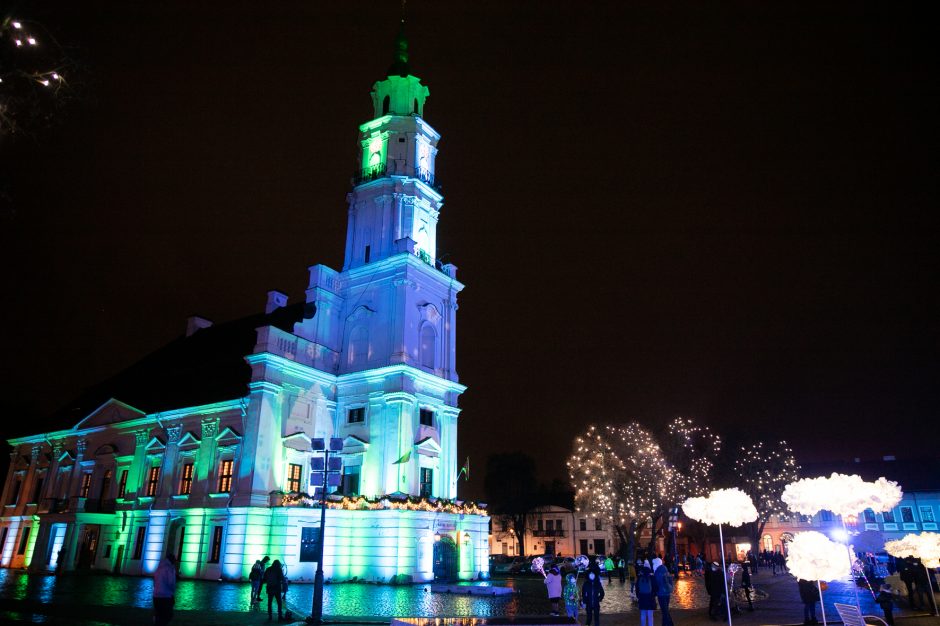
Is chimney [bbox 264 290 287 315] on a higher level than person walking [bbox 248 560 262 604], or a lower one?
higher

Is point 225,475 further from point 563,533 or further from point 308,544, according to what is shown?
point 563,533

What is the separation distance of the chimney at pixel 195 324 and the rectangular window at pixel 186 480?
56.8 ft

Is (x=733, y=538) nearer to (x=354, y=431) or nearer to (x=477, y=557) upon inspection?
(x=477, y=557)

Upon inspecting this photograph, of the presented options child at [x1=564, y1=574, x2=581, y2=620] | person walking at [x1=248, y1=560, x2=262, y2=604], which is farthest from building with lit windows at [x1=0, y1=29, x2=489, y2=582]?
child at [x1=564, y1=574, x2=581, y2=620]

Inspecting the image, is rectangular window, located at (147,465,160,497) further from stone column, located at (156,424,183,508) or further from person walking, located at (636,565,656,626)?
person walking, located at (636,565,656,626)

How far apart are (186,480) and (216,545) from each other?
5.40 m

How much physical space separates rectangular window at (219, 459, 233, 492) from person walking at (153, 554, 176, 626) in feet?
75.3

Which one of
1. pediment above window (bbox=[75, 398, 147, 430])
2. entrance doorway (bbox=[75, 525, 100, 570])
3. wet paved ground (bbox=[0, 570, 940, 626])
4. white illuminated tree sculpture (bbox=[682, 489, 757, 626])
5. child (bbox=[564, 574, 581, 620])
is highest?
pediment above window (bbox=[75, 398, 147, 430])

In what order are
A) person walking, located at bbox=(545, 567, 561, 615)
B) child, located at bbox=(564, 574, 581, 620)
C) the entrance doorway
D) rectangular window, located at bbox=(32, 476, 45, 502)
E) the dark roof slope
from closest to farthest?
1. person walking, located at bbox=(545, 567, 561, 615)
2. child, located at bbox=(564, 574, 581, 620)
3. the entrance doorway
4. the dark roof slope
5. rectangular window, located at bbox=(32, 476, 45, 502)

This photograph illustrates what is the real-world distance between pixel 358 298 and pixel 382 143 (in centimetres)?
1183

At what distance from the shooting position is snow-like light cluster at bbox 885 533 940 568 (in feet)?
54.0

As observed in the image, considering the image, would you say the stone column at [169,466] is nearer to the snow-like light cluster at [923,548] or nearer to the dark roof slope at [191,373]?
the dark roof slope at [191,373]

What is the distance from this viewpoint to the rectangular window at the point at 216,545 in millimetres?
33344

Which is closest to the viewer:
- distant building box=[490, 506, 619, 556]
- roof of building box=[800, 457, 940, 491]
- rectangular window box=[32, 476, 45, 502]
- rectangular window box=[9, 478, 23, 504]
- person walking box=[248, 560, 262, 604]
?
person walking box=[248, 560, 262, 604]
